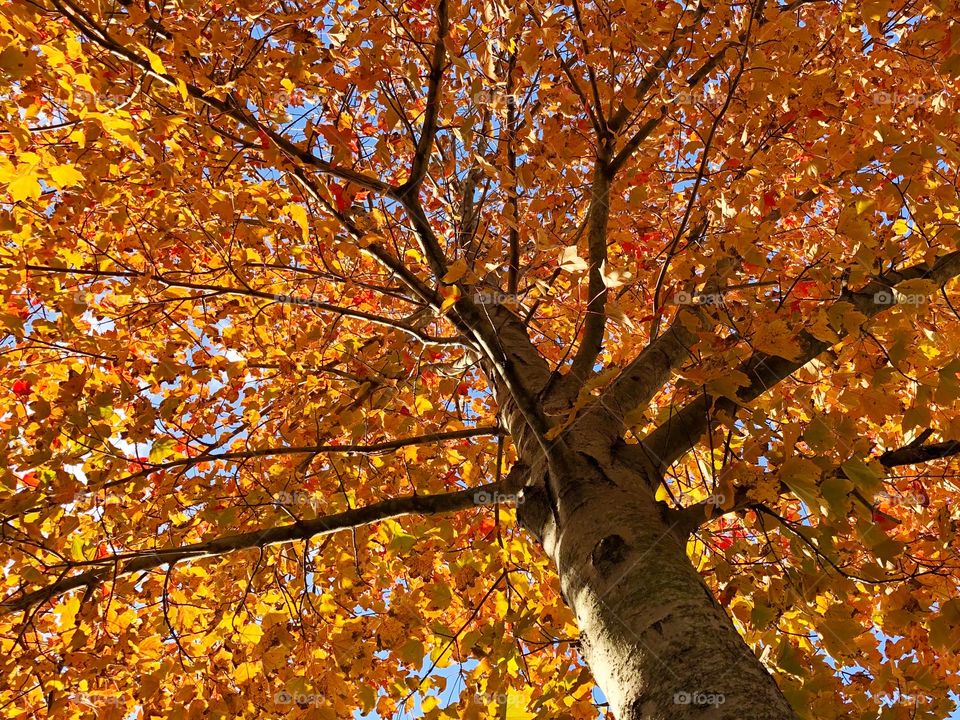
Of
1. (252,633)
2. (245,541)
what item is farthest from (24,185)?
(252,633)

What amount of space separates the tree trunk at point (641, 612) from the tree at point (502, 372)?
0.01 meters

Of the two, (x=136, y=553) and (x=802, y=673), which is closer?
(x=802, y=673)

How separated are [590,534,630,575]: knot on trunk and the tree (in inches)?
0.5

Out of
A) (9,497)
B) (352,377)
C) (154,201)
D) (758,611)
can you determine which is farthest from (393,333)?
(758,611)

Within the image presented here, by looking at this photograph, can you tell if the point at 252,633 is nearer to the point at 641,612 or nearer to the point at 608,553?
the point at 608,553

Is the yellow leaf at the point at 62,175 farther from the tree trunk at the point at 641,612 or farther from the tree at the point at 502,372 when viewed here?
the tree trunk at the point at 641,612

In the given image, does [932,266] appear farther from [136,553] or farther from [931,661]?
[136,553]

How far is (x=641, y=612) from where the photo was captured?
5.48 feet

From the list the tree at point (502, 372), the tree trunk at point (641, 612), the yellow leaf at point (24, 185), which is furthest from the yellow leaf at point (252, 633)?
the yellow leaf at point (24, 185)

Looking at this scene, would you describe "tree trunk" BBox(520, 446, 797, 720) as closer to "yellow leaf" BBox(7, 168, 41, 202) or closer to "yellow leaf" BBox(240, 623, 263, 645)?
"yellow leaf" BBox(240, 623, 263, 645)

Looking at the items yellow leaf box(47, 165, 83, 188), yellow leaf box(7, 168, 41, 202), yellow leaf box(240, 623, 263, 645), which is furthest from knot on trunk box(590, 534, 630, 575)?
yellow leaf box(7, 168, 41, 202)

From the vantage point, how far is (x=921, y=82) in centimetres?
397

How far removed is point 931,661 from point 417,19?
5.48m

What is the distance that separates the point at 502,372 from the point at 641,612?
1.12m
